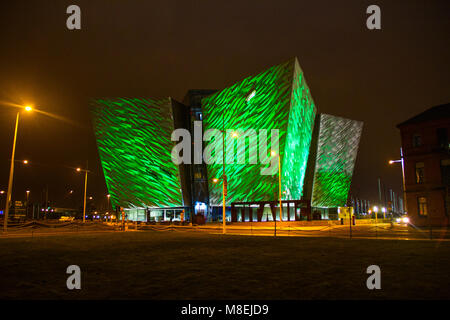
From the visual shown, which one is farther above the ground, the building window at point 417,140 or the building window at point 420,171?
the building window at point 417,140

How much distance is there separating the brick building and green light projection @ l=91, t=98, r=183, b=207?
113ft

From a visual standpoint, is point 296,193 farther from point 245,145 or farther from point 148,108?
point 148,108

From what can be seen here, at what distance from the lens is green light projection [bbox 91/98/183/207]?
179 ft

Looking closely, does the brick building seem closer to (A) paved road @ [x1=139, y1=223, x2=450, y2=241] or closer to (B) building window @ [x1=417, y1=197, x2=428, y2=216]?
(B) building window @ [x1=417, y1=197, x2=428, y2=216]

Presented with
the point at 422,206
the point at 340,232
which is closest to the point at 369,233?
the point at 340,232

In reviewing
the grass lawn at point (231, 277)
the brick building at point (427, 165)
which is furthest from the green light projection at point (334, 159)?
the grass lawn at point (231, 277)

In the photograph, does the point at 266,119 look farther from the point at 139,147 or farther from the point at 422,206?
the point at 422,206

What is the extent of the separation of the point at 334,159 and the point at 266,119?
21.5 m

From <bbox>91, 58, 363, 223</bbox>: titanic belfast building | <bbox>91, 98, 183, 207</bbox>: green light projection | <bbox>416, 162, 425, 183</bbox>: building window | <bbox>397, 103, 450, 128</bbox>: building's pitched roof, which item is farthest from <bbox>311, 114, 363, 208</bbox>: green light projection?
<bbox>416, 162, 425, 183</bbox>: building window

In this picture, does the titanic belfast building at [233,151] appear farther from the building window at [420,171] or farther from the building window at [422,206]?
the building window at [420,171]

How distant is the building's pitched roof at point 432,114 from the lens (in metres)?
32.0
